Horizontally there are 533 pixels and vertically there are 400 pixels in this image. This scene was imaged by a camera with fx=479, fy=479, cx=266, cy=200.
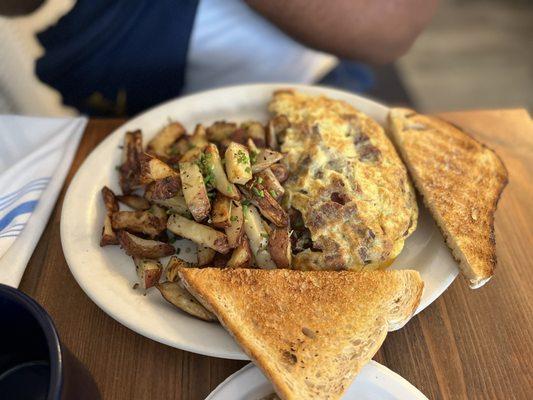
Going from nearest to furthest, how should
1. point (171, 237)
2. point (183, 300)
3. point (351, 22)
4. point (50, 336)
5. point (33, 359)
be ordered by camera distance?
point (50, 336) < point (33, 359) < point (183, 300) < point (171, 237) < point (351, 22)

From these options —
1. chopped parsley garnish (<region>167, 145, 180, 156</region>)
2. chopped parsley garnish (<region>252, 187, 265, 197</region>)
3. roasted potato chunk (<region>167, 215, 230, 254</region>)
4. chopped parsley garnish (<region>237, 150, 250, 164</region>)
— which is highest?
chopped parsley garnish (<region>237, 150, 250, 164</region>)

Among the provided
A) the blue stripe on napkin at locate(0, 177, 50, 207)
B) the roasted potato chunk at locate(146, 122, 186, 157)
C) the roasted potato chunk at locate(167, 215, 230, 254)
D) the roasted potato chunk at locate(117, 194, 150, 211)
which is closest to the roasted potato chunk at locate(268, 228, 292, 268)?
the roasted potato chunk at locate(167, 215, 230, 254)

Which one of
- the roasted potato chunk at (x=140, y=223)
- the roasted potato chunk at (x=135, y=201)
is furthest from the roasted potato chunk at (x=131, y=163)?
the roasted potato chunk at (x=140, y=223)

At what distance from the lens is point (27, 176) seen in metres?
1.65

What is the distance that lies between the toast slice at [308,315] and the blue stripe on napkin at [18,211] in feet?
2.09

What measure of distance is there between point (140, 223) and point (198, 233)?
0.65ft

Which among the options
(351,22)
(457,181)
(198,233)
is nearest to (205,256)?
(198,233)

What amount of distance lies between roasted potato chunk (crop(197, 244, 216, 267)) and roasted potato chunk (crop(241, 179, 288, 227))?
19cm

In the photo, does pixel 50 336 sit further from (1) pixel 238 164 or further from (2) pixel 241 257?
(1) pixel 238 164

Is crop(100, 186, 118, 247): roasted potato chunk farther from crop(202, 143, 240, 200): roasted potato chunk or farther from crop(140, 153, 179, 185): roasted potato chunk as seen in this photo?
crop(202, 143, 240, 200): roasted potato chunk

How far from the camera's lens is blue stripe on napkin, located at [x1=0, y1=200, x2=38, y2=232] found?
1503 mm

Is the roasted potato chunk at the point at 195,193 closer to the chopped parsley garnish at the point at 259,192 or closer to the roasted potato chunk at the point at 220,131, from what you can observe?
the chopped parsley garnish at the point at 259,192

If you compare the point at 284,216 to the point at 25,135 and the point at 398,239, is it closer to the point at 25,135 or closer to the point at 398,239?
the point at 398,239

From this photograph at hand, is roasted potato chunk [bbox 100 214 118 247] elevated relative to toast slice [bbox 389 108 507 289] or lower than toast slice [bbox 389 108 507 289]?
elevated
